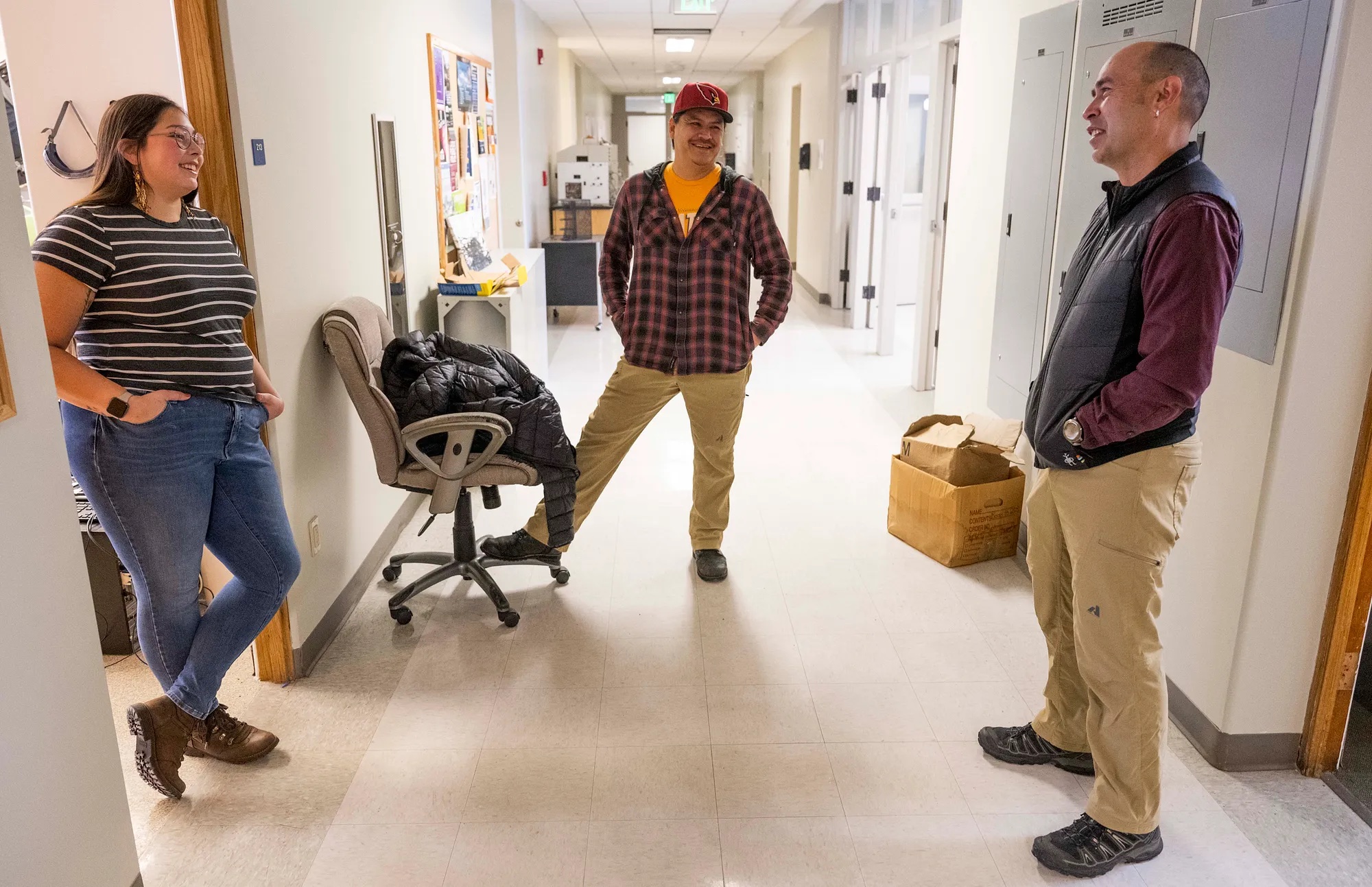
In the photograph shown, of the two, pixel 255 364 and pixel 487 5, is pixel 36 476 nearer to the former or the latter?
pixel 255 364

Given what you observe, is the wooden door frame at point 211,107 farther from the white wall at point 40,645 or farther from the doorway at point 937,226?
the doorway at point 937,226

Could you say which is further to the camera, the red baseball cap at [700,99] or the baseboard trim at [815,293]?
the baseboard trim at [815,293]

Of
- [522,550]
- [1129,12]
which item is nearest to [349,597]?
[522,550]

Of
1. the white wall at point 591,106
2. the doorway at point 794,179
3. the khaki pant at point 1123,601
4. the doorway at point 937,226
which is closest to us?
the khaki pant at point 1123,601

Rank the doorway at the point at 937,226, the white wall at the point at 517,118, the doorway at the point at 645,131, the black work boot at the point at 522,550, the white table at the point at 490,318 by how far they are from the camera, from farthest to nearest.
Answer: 1. the doorway at the point at 645,131
2. the white wall at the point at 517,118
3. the doorway at the point at 937,226
4. the white table at the point at 490,318
5. the black work boot at the point at 522,550

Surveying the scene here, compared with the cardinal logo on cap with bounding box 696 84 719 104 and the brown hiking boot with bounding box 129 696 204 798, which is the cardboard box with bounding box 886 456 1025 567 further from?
the brown hiking boot with bounding box 129 696 204 798

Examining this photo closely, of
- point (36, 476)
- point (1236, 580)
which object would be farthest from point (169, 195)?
point (1236, 580)

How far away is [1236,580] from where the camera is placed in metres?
2.28

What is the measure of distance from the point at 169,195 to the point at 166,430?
49cm

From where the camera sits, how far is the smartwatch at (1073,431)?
74.8 inches

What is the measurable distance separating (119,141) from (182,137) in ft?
0.38

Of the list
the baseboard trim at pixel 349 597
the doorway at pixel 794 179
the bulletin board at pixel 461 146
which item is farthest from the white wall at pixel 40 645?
the doorway at pixel 794 179

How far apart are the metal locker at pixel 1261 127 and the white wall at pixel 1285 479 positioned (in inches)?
1.9

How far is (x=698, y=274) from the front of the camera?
310cm
